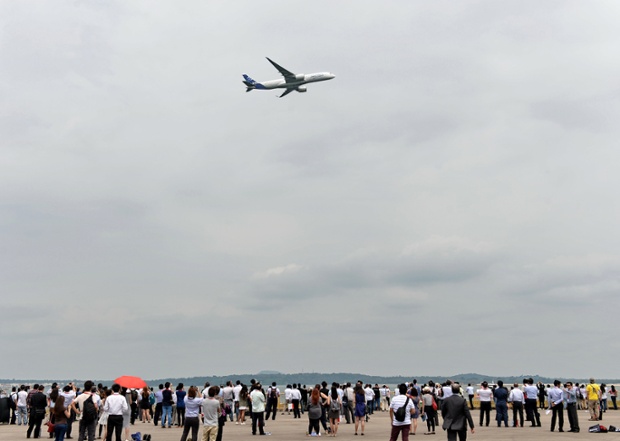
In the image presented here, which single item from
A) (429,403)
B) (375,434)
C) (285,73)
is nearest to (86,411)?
(375,434)

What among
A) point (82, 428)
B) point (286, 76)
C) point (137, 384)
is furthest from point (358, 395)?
point (286, 76)

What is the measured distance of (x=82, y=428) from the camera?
1764 cm

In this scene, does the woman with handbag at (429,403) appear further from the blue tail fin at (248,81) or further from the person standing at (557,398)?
the blue tail fin at (248,81)

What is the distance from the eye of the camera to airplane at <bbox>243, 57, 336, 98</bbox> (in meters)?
72.6

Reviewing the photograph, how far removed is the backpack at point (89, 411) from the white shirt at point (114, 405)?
0.80 metres

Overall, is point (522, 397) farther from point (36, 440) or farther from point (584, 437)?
point (36, 440)

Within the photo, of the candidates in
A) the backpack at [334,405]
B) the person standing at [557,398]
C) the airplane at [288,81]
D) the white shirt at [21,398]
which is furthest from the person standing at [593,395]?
the airplane at [288,81]

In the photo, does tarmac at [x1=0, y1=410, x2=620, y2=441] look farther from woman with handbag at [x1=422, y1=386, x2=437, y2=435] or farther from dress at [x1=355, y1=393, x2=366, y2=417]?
dress at [x1=355, y1=393, x2=366, y2=417]

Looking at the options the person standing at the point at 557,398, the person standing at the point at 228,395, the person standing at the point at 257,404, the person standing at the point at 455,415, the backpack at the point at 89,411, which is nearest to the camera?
the person standing at the point at 455,415

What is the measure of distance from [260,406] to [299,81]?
54.2 metres

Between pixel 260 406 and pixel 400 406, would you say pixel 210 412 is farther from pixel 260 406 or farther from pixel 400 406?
pixel 260 406

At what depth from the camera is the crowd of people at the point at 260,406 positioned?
16.4 metres

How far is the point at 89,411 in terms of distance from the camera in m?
17.3

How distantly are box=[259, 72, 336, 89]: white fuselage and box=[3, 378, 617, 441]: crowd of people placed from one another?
41.1 m
